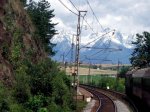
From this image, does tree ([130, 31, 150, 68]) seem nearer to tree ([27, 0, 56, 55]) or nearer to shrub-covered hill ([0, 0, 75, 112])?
tree ([27, 0, 56, 55])

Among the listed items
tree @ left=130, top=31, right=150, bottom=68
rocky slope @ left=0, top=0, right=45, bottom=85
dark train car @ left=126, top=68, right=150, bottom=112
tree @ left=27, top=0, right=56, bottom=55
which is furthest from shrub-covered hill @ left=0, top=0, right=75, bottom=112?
tree @ left=130, top=31, right=150, bottom=68

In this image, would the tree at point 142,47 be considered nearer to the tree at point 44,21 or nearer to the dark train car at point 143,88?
the tree at point 44,21

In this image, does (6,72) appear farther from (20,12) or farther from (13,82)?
(20,12)

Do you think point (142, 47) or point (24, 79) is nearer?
point (24, 79)

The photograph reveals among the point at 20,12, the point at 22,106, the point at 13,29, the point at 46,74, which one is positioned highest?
the point at 20,12

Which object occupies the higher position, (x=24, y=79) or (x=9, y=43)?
(x=9, y=43)

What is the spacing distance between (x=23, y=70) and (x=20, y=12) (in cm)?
1325

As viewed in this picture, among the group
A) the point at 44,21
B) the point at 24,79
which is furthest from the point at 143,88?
the point at 44,21

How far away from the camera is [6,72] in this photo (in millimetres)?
33062

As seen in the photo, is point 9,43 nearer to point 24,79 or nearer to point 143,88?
point 24,79

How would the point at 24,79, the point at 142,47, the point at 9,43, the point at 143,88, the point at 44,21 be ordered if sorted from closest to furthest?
the point at 24,79
the point at 9,43
the point at 143,88
the point at 44,21
the point at 142,47

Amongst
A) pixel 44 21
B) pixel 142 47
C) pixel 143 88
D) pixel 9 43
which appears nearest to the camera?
pixel 9 43

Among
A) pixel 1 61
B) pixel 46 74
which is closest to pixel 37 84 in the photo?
pixel 46 74

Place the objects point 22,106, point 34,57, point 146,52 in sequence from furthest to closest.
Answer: point 146,52 < point 34,57 < point 22,106
